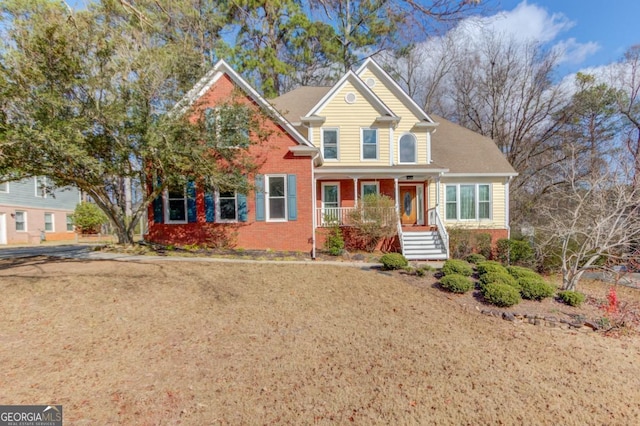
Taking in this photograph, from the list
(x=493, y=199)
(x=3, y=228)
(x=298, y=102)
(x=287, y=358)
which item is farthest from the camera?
(x=3, y=228)

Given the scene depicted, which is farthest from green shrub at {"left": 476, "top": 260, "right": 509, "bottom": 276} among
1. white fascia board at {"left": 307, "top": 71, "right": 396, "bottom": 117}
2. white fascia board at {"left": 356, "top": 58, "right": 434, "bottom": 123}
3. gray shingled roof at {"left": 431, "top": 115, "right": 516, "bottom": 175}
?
white fascia board at {"left": 356, "top": 58, "right": 434, "bottom": 123}

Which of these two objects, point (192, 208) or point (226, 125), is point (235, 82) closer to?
point (226, 125)

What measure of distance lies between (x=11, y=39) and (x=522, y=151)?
26001 mm

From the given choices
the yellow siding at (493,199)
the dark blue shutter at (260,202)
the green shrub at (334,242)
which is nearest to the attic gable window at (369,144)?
the yellow siding at (493,199)

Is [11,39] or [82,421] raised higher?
[11,39]

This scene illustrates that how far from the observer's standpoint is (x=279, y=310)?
5738 mm

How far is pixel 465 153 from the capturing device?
15641mm

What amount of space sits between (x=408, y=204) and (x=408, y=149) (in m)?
2.71

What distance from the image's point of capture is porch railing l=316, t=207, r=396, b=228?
11.9 metres

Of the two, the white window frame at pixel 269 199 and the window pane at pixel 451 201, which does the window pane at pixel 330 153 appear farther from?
the window pane at pixel 451 201

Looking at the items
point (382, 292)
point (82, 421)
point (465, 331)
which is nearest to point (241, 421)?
point (82, 421)

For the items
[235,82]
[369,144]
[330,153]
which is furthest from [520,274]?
[235,82]

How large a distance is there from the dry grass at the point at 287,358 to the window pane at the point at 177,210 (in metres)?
5.20

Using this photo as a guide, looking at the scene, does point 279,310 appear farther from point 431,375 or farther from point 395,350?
point 431,375
